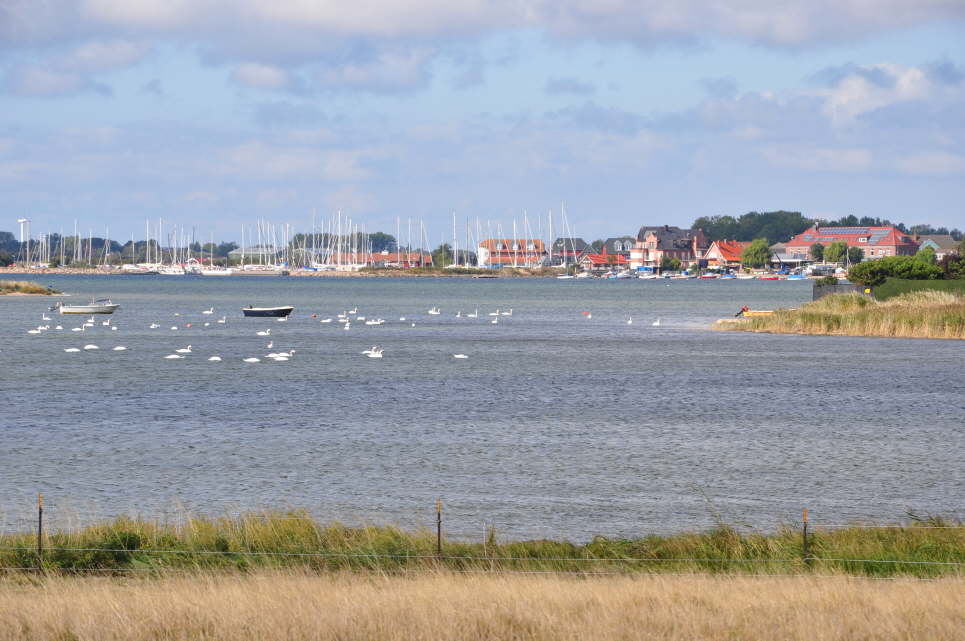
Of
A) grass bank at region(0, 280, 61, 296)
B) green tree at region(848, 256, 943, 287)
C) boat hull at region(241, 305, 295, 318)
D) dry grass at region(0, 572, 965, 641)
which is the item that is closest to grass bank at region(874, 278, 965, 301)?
green tree at region(848, 256, 943, 287)

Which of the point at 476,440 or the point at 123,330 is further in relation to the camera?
the point at 123,330

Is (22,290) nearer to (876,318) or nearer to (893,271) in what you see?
(893,271)

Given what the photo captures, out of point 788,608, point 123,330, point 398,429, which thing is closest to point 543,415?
A: point 398,429

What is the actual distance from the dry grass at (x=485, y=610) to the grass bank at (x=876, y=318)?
2865 inches

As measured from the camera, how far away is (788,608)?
18328 millimetres

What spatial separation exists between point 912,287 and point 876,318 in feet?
53.9

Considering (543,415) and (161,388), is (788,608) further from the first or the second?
(161,388)

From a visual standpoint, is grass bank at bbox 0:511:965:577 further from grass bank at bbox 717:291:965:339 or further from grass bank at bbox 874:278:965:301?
grass bank at bbox 874:278:965:301

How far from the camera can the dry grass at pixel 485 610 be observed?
1727cm

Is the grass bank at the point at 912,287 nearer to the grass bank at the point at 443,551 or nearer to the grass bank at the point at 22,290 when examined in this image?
the grass bank at the point at 443,551

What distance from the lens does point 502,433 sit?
4650 cm

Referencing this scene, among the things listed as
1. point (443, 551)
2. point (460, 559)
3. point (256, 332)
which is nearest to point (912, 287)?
point (256, 332)

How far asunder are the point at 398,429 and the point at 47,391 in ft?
70.3

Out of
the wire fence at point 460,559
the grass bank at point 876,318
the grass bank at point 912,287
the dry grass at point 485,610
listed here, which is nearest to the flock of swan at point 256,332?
the grass bank at point 876,318
